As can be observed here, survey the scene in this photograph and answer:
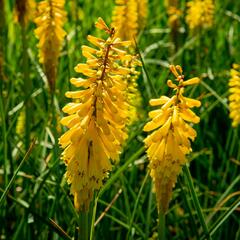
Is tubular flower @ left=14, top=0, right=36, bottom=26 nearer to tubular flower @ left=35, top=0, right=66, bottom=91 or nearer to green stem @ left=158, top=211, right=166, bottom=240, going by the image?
tubular flower @ left=35, top=0, right=66, bottom=91

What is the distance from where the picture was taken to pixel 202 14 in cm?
549

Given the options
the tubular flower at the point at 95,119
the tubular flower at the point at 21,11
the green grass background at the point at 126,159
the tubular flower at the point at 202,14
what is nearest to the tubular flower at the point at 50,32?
the green grass background at the point at 126,159

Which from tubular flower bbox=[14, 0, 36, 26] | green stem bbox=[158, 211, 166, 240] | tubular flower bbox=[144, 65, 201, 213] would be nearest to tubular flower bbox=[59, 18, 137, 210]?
tubular flower bbox=[144, 65, 201, 213]

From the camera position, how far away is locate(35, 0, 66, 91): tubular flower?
3.76m

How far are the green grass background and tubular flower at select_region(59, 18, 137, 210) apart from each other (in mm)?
325

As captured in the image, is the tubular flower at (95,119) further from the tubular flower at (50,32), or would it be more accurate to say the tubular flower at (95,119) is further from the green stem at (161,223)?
the tubular flower at (50,32)

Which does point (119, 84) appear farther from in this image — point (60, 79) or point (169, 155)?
point (60, 79)

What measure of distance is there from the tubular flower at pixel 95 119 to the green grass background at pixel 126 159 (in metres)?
0.33

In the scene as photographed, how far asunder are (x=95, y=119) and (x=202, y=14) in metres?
3.58

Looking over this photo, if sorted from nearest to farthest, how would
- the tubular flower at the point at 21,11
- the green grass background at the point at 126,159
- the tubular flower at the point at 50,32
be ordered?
the green grass background at the point at 126,159, the tubular flower at the point at 50,32, the tubular flower at the point at 21,11

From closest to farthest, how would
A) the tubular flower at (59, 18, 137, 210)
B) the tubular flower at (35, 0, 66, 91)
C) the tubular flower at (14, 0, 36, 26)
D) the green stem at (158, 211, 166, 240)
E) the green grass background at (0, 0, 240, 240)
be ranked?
the tubular flower at (59, 18, 137, 210) < the green stem at (158, 211, 166, 240) < the green grass background at (0, 0, 240, 240) < the tubular flower at (35, 0, 66, 91) < the tubular flower at (14, 0, 36, 26)

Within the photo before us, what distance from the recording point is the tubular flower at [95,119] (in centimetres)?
211

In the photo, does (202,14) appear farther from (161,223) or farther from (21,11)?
(161,223)

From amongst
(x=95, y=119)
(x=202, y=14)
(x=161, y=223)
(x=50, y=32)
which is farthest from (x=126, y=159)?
(x=202, y=14)
